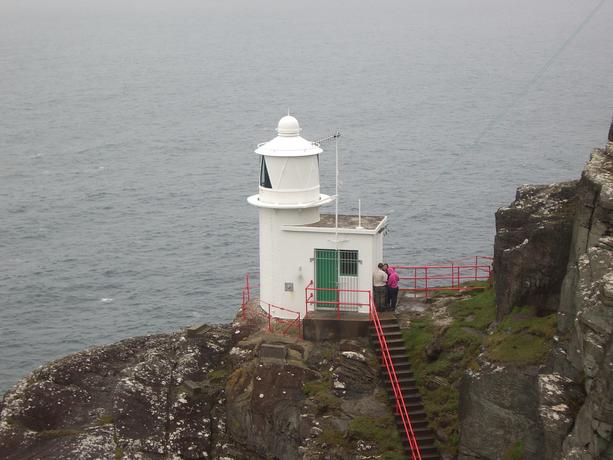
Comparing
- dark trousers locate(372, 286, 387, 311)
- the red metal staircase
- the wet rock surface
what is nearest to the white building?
dark trousers locate(372, 286, 387, 311)

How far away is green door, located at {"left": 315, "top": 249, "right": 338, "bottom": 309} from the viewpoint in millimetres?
38188

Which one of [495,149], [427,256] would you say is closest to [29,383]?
[427,256]

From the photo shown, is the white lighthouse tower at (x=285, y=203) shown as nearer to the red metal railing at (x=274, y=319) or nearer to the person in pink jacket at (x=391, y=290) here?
the red metal railing at (x=274, y=319)

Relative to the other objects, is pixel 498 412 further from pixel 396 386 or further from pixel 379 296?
pixel 379 296

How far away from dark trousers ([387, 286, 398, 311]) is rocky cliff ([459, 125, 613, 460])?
541cm

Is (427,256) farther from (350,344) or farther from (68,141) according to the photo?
(68,141)

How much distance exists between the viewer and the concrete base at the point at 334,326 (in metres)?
37.1

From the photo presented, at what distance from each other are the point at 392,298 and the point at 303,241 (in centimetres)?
388

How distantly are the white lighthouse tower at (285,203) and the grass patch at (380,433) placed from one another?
7.02 metres

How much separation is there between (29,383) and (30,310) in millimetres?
29225

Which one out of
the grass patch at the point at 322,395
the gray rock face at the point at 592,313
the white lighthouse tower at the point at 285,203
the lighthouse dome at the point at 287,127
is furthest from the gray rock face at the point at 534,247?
the lighthouse dome at the point at 287,127

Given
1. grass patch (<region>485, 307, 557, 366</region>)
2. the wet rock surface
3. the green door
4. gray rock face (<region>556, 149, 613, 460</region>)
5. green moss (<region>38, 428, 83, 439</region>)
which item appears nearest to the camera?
gray rock face (<region>556, 149, 613, 460</region>)

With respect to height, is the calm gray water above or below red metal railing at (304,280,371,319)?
below

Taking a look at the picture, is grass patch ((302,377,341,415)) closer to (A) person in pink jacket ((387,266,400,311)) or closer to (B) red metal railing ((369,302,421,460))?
(B) red metal railing ((369,302,421,460))
